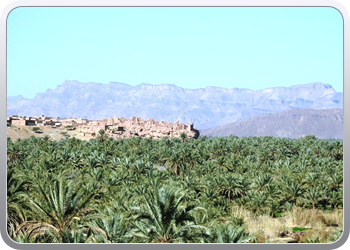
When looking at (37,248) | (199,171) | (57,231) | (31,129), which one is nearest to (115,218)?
(57,231)

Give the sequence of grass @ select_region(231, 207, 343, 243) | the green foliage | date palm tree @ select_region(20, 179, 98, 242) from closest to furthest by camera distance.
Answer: grass @ select_region(231, 207, 343, 243) → date palm tree @ select_region(20, 179, 98, 242) → the green foliage

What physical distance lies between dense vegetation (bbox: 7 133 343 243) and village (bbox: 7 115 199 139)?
2554 cm

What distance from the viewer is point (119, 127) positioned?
110750 millimetres

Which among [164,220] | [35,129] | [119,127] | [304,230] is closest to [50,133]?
[35,129]

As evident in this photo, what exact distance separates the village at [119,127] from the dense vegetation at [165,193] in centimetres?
2554

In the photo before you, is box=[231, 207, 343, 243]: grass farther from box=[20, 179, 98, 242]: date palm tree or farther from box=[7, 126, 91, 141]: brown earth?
box=[7, 126, 91, 141]: brown earth

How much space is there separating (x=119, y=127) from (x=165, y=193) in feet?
321

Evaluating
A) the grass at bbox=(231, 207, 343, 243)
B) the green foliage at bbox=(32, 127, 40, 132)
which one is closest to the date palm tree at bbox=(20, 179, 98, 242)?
the grass at bbox=(231, 207, 343, 243)

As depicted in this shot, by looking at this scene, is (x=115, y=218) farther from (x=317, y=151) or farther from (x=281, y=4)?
(x=317, y=151)

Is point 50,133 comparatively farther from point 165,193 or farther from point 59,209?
point 165,193

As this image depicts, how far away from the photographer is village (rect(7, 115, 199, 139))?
102m

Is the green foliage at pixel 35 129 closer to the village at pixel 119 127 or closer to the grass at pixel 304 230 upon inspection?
the village at pixel 119 127

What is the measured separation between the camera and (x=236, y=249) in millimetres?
8305

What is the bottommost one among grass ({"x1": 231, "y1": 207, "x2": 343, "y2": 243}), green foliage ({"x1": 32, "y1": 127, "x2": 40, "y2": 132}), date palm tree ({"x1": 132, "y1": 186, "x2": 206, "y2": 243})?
grass ({"x1": 231, "y1": 207, "x2": 343, "y2": 243})
